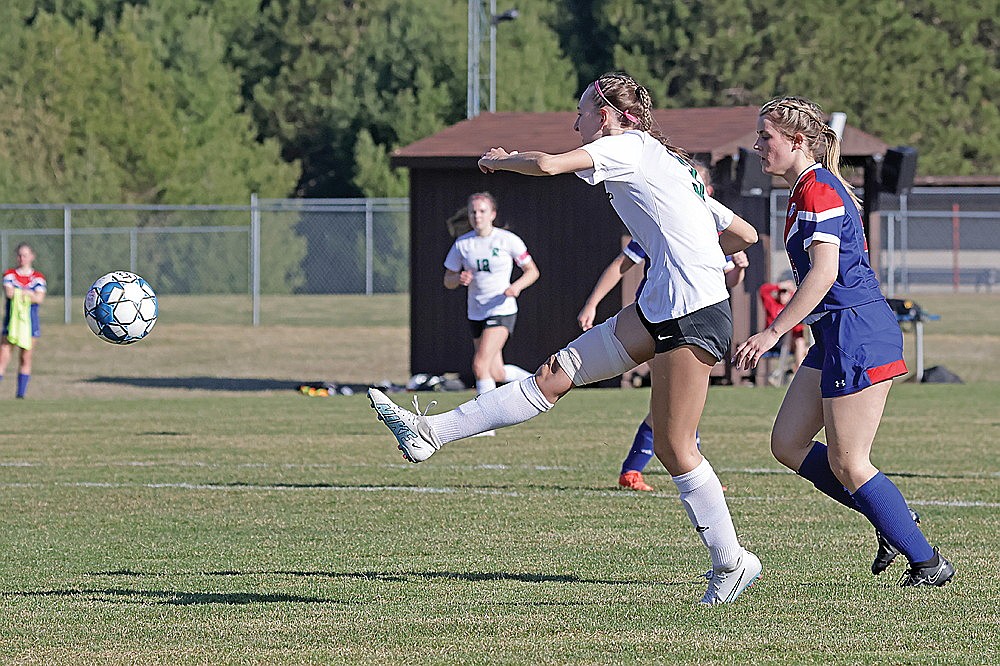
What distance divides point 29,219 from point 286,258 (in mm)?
6611

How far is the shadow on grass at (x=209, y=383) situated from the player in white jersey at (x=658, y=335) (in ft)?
50.4

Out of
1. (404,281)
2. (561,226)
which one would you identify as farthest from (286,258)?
(561,226)

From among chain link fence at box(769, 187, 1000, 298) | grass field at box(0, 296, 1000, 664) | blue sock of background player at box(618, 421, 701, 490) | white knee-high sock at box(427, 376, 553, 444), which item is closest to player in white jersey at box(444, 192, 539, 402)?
grass field at box(0, 296, 1000, 664)

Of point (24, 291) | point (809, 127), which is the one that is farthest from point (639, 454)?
point (24, 291)

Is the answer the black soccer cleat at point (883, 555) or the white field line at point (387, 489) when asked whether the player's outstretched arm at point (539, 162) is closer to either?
the black soccer cleat at point (883, 555)

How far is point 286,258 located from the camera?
41.8 m

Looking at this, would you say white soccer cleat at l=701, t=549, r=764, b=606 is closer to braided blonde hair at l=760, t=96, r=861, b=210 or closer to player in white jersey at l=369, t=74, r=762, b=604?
player in white jersey at l=369, t=74, r=762, b=604

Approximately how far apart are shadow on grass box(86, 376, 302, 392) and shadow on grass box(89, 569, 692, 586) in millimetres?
14351

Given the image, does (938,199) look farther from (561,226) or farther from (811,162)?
(811,162)

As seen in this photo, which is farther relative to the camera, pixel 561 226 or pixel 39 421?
pixel 561 226

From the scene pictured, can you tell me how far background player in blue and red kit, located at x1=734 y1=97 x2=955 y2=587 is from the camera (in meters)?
5.95

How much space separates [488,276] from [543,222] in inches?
234

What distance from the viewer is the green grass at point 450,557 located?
5398 millimetres

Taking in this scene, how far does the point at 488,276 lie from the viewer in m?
14.4
